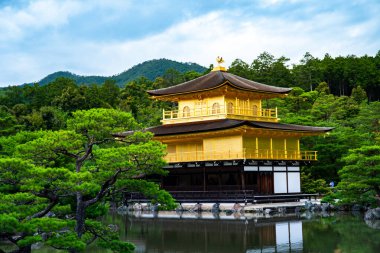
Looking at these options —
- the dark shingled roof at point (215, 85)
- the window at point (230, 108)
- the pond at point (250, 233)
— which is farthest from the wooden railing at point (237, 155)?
the dark shingled roof at point (215, 85)

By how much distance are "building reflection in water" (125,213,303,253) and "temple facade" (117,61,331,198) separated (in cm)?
526

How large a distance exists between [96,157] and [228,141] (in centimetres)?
2124

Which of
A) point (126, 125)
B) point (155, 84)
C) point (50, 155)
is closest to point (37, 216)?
point (50, 155)

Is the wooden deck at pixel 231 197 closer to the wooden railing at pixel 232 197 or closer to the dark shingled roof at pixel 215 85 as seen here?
the wooden railing at pixel 232 197

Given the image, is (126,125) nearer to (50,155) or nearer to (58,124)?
(50,155)

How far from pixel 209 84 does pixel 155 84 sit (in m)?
42.6

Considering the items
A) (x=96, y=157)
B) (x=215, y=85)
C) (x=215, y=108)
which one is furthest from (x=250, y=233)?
(x=215, y=108)

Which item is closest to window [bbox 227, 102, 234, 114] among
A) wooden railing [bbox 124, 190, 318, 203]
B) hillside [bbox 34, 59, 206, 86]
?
wooden railing [bbox 124, 190, 318, 203]

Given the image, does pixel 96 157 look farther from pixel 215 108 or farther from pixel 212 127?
pixel 215 108

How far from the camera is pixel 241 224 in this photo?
2619 centimetres

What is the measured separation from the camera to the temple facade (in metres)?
35.4

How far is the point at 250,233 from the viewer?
22500 millimetres

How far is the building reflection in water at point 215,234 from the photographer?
18891mm

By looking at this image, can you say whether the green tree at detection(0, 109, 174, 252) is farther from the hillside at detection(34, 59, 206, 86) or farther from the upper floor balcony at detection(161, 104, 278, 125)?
the hillside at detection(34, 59, 206, 86)
